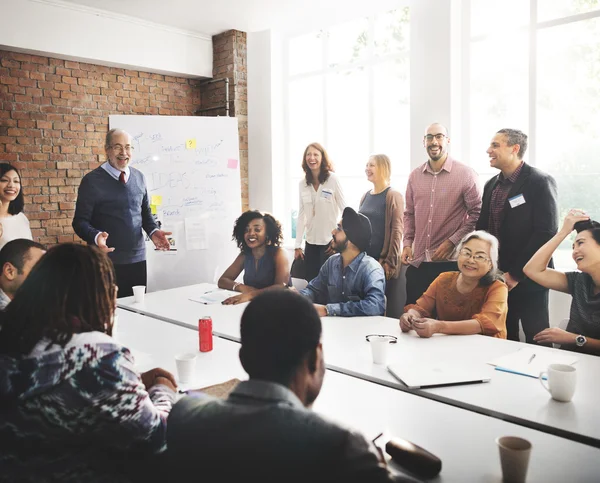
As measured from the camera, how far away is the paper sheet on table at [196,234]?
5742mm

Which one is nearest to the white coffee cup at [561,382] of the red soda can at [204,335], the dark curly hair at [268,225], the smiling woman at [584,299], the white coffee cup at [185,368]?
the smiling woman at [584,299]

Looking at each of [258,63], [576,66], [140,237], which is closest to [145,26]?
[258,63]

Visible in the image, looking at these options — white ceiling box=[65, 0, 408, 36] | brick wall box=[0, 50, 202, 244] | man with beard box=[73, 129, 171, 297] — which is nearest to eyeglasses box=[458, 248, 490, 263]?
man with beard box=[73, 129, 171, 297]

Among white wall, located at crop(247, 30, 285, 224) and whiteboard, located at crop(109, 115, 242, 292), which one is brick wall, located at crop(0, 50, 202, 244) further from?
white wall, located at crop(247, 30, 285, 224)

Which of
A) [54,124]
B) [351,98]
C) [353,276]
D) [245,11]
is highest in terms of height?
[245,11]

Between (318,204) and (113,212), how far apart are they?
1.82 m

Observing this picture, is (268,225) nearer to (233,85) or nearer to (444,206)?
(444,206)

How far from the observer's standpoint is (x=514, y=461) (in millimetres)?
1225

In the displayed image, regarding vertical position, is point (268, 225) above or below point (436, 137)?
below

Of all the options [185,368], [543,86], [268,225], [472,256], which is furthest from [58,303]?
[543,86]

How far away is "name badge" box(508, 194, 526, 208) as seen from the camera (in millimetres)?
3578

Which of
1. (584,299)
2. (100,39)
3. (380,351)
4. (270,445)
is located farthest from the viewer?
(100,39)

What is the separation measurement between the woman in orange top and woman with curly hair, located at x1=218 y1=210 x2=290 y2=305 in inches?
45.0

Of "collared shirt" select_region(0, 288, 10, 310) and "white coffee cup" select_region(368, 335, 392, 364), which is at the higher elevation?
"collared shirt" select_region(0, 288, 10, 310)
